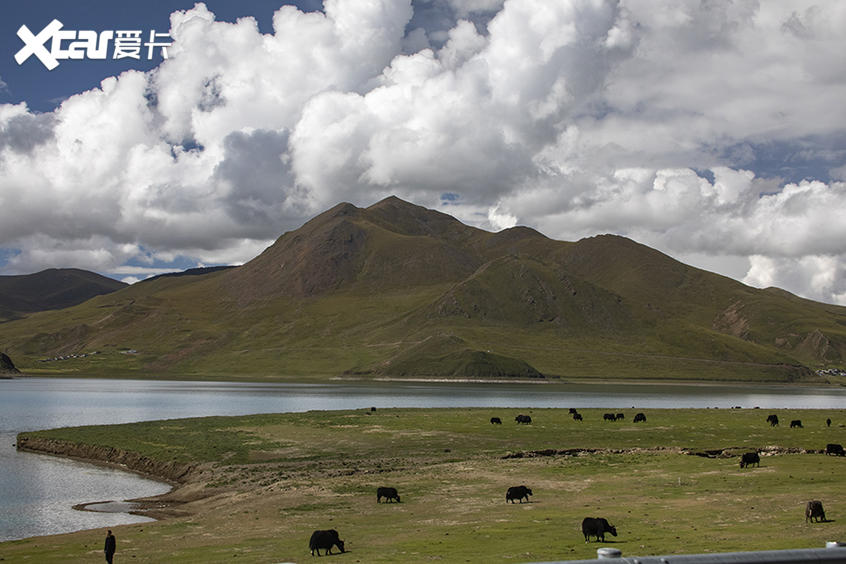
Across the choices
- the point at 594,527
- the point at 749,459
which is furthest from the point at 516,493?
the point at 749,459

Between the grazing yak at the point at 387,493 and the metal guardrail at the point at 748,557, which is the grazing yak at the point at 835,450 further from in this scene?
the metal guardrail at the point at 748,557

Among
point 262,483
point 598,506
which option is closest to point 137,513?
point 262,483

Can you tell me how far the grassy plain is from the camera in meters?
32.2

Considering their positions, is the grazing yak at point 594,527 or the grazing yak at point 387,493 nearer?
the grazing yak at point 594,527

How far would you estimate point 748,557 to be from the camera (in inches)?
283

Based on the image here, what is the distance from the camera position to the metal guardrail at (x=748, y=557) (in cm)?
712

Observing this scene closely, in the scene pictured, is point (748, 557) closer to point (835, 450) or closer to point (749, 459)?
point (749, 459)

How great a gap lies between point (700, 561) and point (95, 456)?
81518 millimetres

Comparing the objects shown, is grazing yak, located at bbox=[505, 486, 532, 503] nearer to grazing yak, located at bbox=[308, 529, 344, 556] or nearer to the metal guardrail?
grazing yak, located at bbox=[308, 529, 344, 556]

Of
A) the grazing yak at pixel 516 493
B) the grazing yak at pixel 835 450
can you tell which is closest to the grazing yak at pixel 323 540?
the grazing yak at pixel 516 493

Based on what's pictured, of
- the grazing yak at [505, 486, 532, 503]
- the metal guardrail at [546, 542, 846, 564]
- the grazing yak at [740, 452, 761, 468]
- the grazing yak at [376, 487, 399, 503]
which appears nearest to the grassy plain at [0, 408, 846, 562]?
the grazing yak at [505, 486, 532, 503]

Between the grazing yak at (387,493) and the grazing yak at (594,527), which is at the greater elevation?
the grazing yak at (594,527)

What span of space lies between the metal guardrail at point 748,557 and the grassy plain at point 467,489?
21.4 metres

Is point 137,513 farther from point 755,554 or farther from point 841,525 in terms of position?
point 755,554
